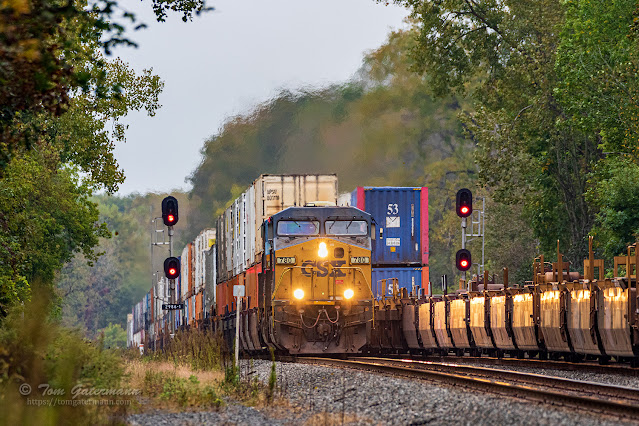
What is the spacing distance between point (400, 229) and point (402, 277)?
1.58 m

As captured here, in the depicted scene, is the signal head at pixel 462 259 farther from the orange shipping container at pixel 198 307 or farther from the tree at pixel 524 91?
the orange shipping container at pixel 198 307

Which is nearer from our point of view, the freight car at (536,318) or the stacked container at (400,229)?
the freight car at (536,318)

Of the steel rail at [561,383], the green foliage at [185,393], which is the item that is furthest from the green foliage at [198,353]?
the steel rail at [561,383]

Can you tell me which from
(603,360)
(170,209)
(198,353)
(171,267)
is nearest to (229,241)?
(171,267)

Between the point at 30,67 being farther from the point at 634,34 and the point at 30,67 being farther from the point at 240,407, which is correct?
the point at 634,34

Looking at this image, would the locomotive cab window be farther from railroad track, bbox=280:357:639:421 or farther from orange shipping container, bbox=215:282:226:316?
orange shipping container, bbox=215:282:226:316

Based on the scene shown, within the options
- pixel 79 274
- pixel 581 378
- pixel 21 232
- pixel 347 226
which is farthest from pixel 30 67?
pixel 79 274

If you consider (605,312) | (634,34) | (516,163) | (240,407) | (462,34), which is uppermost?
(462,34)

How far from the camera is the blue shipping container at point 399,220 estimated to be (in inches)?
1214

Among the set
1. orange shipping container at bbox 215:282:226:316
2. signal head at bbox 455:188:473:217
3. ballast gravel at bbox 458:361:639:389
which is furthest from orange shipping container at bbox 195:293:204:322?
ballast gravel at bbox 458:361:639:389

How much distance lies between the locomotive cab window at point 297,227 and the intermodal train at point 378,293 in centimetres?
2

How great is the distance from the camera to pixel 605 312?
56.0 ft

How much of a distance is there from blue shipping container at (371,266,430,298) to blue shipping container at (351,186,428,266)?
22 centimetres

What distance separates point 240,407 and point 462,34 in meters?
34.1
